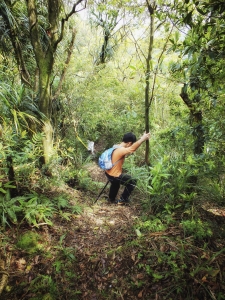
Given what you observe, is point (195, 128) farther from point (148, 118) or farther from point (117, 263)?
point (117, 263)

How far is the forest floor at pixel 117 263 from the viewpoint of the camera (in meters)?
1.66

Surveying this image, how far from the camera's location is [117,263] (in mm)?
2053

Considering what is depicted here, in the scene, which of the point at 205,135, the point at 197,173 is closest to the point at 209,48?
the point at 205,135

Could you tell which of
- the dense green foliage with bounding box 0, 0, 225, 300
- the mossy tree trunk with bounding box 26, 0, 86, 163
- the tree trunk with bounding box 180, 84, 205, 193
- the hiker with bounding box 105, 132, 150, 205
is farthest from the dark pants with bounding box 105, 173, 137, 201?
the mossy tree trunk with bounding box 26, 0, 86, 163

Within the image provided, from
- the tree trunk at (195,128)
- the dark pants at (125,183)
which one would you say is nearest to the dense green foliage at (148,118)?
the tree trunk at (195,128)

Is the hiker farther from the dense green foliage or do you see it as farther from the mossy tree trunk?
the mossy tree trunk

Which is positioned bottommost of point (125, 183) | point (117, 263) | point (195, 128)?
point (117, 263)

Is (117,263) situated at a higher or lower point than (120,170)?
lower

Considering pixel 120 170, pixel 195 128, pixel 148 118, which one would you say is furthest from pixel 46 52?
pixel 195 128

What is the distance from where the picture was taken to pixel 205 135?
243 centimetres

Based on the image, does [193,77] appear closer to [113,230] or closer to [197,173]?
[197,173]

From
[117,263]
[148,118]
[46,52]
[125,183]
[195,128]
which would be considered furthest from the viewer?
[125,183]

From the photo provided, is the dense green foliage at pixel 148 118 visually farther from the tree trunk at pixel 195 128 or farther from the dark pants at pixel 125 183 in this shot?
the dark pants at pixel 125 183

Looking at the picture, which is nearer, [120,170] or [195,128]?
[195,128]
